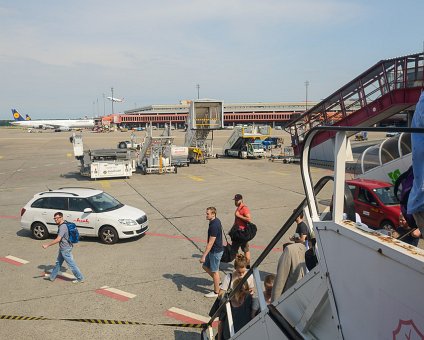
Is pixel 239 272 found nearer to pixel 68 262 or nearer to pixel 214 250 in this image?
pixel 214 250

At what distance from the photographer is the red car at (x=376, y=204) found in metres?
10.9

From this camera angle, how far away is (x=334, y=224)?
8.29 ft

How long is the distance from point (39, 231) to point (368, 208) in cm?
1023

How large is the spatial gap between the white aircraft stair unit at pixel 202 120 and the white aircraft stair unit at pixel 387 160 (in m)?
17.9

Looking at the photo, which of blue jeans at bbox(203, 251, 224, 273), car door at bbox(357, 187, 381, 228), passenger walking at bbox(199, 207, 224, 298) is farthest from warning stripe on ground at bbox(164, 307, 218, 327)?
car door at bbox(357, 187, 381, 228)

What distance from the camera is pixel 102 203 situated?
1207cm

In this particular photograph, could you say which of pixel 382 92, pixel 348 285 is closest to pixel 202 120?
Answer: pixel 382 92

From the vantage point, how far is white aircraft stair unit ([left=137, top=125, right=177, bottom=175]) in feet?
86.4

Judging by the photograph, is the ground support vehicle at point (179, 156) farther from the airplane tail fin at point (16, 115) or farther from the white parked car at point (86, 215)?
the airplane tail fin at point (16, 115)

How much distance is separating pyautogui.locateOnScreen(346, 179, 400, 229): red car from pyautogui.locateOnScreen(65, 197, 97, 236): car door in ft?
25.0

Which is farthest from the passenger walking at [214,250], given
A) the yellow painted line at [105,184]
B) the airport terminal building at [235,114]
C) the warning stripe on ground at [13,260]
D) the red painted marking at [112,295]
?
the airport terminal building at [235,114]

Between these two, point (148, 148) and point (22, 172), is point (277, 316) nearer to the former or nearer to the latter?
point (148, 148)

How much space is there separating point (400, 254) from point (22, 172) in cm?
3044

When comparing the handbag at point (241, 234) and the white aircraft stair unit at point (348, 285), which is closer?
the white aircraft stair unit at point (348, 285)
